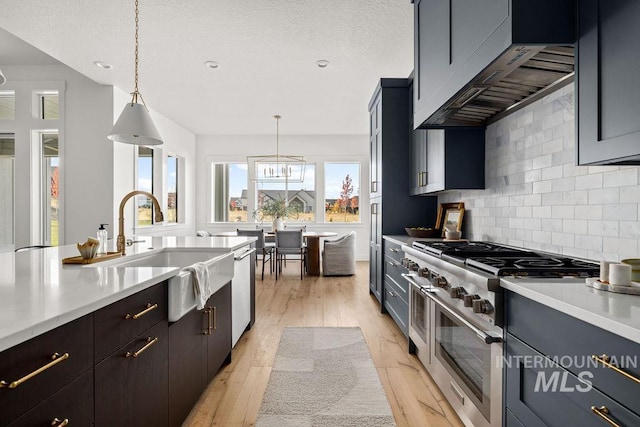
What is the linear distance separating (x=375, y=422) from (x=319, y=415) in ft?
0.96

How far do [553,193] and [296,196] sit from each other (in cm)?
643

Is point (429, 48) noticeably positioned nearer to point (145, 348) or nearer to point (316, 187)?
point (145, 348)

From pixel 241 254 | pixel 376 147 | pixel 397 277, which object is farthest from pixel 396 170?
pixel 241 254

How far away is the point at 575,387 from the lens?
0.98m

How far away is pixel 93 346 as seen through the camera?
1045 mm

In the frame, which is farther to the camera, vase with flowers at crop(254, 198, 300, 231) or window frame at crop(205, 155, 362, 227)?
window frame at crop(205, 155, 362, 227)

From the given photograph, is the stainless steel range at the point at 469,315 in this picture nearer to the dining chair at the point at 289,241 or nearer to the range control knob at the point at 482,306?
the range control knob at the point at 482,306

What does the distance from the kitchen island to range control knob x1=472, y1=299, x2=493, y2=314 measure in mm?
1257

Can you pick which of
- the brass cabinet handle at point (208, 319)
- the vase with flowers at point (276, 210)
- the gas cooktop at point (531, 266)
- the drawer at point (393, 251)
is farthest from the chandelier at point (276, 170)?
the gas cooktop at point (531, 266)

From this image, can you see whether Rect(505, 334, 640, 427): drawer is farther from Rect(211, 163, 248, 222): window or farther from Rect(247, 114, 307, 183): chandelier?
Rect(211, 163, 248, 222): window

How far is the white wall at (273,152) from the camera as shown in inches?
316

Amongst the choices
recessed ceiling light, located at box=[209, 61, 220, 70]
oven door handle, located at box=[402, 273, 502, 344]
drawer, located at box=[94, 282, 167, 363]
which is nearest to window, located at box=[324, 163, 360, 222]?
recessed ceiling light, located at box=[209, 61, 220, 70]

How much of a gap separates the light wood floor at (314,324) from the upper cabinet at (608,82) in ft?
4.85

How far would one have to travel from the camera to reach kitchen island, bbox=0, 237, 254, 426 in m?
0.80
